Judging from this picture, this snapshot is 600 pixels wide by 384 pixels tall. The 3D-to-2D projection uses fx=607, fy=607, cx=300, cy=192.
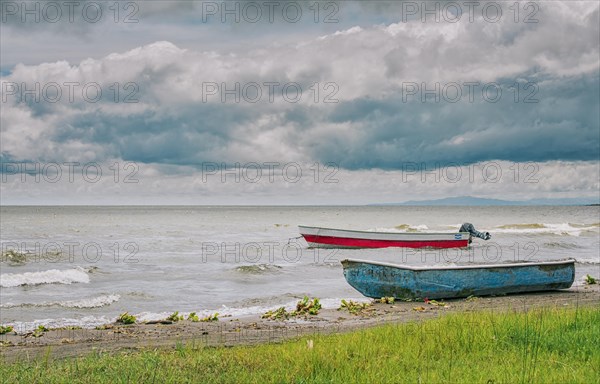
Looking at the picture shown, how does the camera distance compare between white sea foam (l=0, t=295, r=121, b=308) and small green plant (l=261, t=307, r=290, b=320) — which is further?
white sea foam (l=0, t=295, r=121, b=308)

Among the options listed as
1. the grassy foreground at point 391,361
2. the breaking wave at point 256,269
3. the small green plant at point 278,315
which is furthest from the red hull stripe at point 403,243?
the grassy foreground at point 391,361

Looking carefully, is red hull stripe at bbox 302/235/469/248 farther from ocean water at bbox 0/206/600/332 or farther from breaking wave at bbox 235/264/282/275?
breaking wave at bbox 235/264/282/275

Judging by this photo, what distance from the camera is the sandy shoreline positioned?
11461mm

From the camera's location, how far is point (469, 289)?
17.3 metres

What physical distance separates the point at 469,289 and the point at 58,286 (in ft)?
52.3

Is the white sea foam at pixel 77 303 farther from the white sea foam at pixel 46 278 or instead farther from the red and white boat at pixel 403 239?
the red and white boat at pixel 403 239

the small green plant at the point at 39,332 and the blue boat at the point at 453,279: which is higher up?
the blue boat at the point at 453,279

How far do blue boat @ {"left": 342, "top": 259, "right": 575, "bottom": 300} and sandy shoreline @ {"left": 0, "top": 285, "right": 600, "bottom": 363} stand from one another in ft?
1.21

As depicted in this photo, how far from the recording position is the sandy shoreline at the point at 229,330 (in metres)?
11.5

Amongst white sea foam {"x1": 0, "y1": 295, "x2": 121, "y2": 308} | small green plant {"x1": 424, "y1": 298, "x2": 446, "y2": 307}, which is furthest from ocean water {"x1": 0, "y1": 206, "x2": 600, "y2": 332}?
small green plant {"x1": 424, "y1": 298, "x2": 446, "y2": 307}

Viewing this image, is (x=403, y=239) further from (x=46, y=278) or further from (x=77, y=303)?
(x=77, y=303)

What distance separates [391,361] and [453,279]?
10.1m

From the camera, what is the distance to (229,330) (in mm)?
13328

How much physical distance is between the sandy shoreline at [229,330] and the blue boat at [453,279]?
37cm
